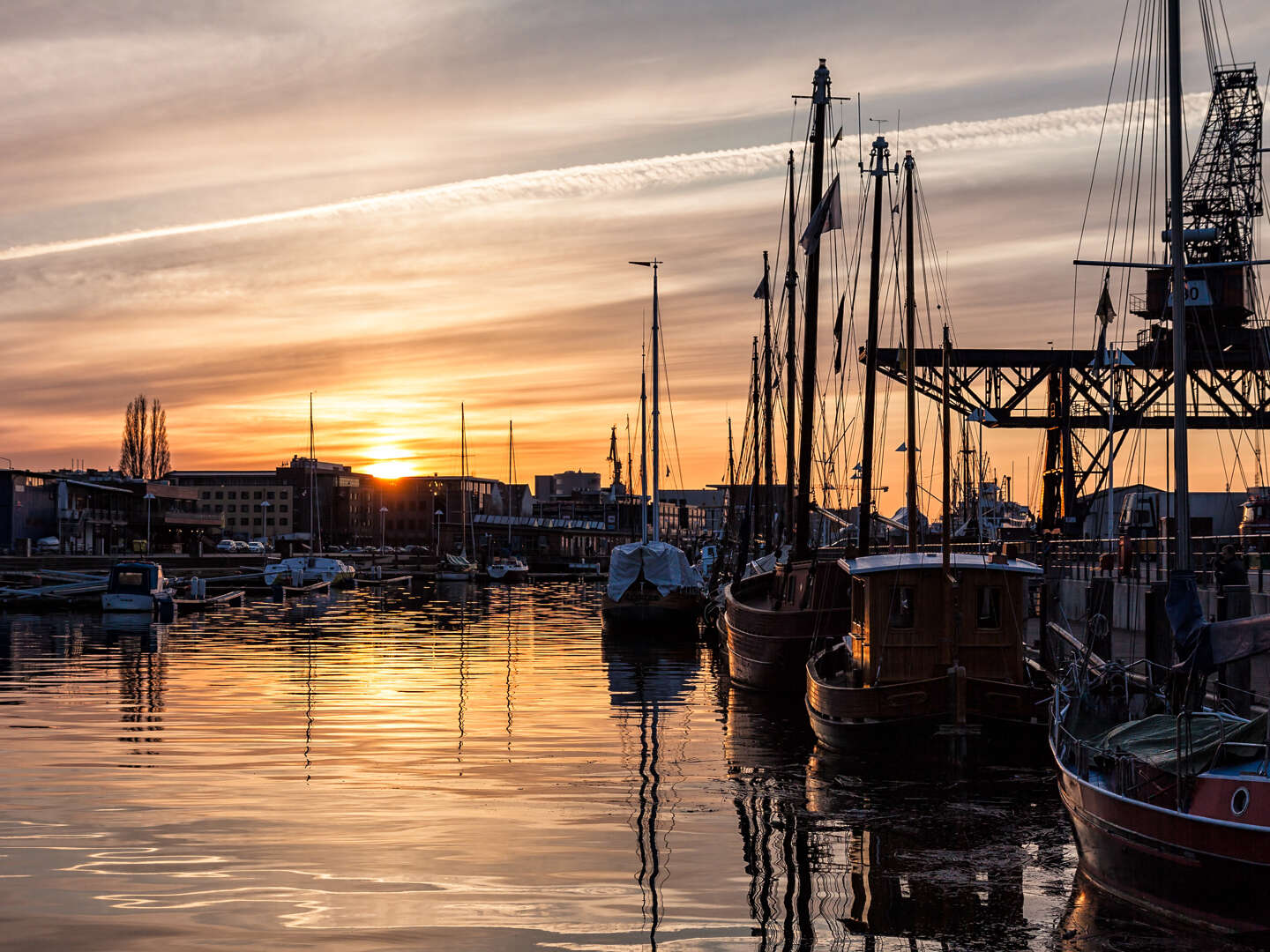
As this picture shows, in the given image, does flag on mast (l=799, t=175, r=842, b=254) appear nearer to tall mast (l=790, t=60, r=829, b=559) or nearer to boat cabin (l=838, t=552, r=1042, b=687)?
tall mast (l=790, t=60, r=829, b=559)

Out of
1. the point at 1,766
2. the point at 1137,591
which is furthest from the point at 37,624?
the point at 1137,591

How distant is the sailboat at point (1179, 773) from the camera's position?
1334 cm

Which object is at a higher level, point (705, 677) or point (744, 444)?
point (744, 444)

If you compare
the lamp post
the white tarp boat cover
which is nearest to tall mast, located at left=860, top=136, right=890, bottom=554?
the white tarp boat cover

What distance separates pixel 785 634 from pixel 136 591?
44073mm

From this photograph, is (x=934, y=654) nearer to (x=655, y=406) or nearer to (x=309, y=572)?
(x=655, y=406)

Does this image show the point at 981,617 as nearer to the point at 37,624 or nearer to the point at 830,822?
the point at 830,822

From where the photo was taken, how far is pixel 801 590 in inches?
1425

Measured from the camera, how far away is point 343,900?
15.1 metres

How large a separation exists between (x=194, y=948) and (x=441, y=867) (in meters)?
3.91

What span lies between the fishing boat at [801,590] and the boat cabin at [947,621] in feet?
27.5

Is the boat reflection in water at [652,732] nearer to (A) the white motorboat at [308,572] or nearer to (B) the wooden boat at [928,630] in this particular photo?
(B) the wooden boat at [928,630]

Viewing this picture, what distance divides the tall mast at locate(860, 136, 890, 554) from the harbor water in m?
7.29

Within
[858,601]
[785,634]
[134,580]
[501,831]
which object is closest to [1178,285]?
[858,601]
